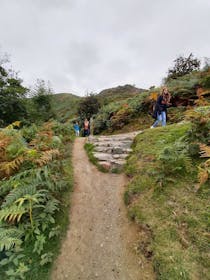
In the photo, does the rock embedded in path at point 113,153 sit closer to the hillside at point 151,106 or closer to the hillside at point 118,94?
the hillside at point 151,106

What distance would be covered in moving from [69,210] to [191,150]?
2824 millimetres

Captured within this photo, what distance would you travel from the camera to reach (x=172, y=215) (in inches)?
96.2

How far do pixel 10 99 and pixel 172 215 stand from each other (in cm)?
1185

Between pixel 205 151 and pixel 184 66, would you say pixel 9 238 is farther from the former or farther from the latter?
pixel 184 66

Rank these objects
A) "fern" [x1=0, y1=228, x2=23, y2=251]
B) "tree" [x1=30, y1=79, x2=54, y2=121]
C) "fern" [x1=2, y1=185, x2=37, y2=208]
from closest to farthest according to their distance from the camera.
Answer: "fern" [x1=0, y1=228, x2=23, y2=251]
"fern" [x1=2, y1=185, x2=37, y2=208]
"tree" [x1=30, y1=79, x2=54, y2=121]

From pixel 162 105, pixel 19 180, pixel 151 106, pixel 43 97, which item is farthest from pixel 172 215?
pixel 43 97

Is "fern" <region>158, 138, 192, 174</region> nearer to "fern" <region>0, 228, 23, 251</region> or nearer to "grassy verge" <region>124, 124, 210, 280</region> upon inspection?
"grassy verge" <region>124, 124, 210, 280</region>

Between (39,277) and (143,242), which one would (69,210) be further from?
(143,242)

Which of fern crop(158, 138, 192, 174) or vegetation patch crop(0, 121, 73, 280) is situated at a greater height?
fern crop(158, 138, 192, 174)

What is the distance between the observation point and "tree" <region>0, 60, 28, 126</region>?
10.6m

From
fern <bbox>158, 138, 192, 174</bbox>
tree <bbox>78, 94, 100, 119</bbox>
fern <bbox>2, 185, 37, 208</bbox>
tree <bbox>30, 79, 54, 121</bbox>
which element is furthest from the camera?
tree <bbox>30, 79, 54, 121</bbox>

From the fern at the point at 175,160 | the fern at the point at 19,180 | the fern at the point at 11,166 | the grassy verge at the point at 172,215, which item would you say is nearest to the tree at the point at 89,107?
the grassy verge at the point at 172,215

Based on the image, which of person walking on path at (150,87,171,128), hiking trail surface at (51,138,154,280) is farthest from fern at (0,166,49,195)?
person walking on path at (150,87,171,128)

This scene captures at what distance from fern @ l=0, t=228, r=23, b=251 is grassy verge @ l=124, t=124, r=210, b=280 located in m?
1.73
